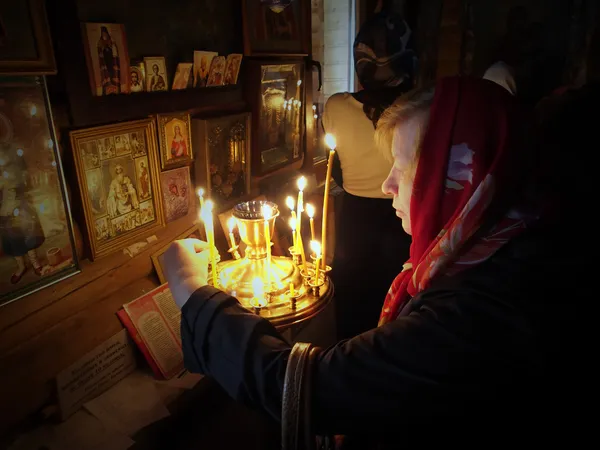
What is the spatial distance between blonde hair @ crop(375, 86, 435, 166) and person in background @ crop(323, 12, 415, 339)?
0.92 metres

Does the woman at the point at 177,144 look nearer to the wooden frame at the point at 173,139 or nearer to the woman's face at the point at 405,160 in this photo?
the wooden frame at the point at 173,139

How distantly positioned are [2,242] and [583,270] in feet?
3.75

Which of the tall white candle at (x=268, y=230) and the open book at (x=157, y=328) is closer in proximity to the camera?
the tall white candle at (x=268, y=230)

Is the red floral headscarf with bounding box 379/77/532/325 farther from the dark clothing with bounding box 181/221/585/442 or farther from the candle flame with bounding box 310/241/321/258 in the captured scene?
the candle flame with bounding box 310/241/321/258

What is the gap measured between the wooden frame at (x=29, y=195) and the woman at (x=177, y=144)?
0.39 m

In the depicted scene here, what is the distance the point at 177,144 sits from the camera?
142cm

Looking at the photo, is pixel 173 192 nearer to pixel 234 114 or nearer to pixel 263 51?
pixel 234 114

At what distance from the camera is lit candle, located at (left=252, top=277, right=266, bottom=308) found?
112cm

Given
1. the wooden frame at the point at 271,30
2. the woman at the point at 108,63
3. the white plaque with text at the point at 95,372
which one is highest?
the wooden frame at the point at 271,30

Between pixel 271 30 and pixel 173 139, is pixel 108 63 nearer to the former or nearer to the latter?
pixel 173 139

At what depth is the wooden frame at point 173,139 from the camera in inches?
53.3

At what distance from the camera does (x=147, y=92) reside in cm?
130

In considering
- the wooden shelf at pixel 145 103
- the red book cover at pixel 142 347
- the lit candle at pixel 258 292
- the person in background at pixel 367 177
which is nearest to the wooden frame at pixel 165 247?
the red book cover at pixel 142 347

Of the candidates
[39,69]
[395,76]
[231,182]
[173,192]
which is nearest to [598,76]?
[395,76]
